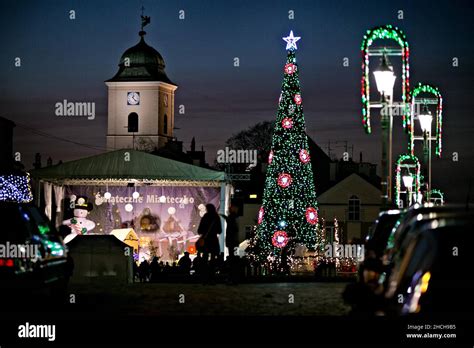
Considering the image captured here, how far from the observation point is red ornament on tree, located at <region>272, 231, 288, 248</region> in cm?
4875

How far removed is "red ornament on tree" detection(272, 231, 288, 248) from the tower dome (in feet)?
228

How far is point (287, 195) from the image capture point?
48.9 metres

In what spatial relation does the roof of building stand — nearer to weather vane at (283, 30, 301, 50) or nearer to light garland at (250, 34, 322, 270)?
light garland at (250, 34, 322, 270)

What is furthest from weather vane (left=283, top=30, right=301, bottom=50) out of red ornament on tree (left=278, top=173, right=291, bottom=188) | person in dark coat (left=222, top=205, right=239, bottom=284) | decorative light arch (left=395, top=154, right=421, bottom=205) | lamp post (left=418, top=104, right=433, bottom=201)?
person in dark coat (left=222, top=205, right=239, bottom=284)

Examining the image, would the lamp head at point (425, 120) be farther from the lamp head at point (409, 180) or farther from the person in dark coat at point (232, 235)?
the person in dark coat at point (232, 235)

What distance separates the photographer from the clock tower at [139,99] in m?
117

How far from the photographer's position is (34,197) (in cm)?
4238

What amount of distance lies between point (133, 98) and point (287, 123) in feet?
236

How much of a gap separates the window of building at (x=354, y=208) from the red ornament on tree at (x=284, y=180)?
30.8 metres

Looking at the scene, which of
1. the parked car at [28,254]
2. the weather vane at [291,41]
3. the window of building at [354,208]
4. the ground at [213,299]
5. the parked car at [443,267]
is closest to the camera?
the parked car at [443,267]

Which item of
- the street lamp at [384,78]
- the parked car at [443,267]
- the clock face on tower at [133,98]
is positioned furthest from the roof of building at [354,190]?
the parked car at [443,267]

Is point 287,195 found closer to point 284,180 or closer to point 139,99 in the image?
point 284,180

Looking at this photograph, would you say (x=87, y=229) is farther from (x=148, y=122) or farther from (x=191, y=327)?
(x=148, y=122)

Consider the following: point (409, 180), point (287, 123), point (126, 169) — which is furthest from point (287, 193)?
point (409, 180)
